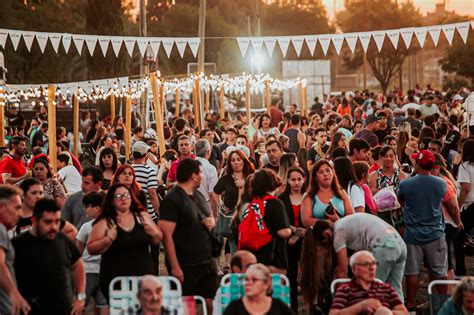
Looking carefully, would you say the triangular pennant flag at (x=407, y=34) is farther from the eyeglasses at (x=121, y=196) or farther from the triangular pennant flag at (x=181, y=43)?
the eyeglasses at (x=121, y=196)

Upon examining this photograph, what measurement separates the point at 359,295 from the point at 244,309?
1.12 m

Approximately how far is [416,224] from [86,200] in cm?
350

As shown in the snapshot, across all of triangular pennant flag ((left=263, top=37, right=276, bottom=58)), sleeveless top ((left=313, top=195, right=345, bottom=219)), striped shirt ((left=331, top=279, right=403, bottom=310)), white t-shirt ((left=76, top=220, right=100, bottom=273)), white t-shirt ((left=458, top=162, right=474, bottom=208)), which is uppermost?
triangular pennant flag ((left=263, top=37, right=276, bottom=58))

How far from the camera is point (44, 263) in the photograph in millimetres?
8836

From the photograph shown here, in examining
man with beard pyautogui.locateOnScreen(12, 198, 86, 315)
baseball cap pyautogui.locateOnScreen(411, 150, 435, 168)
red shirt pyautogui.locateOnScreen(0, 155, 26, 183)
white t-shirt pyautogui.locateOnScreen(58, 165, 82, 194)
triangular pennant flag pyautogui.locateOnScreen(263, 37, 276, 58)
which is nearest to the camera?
man with beard pyautogui.locateOnScreen(12, 198, 86, 315)

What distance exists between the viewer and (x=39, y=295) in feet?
29.2

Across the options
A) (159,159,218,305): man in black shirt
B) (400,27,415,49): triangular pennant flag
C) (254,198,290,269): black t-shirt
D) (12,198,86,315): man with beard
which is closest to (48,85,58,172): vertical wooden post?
(254,198,290,269): black t-shirt

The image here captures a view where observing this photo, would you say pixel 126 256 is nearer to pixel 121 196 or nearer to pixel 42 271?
pixel 121 196

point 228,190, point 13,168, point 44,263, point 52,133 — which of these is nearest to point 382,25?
point 52,133

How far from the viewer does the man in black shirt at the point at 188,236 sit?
32.2ft

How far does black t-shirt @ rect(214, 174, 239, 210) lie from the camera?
13.0 metres

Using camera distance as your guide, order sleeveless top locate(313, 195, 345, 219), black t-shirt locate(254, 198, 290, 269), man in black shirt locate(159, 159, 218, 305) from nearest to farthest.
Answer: man in black shirt locate(159, 159, 218, 305)
black t-shirt locate(254, 198, 290, 269)
sleeveless top locate(313, 195, 345, 219)

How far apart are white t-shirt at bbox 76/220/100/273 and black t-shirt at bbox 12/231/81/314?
146cm

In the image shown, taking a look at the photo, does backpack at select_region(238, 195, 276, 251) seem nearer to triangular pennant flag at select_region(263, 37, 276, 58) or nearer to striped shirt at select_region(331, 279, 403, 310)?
Result: striped shirt at select_region(331, 279, 403, 310)
